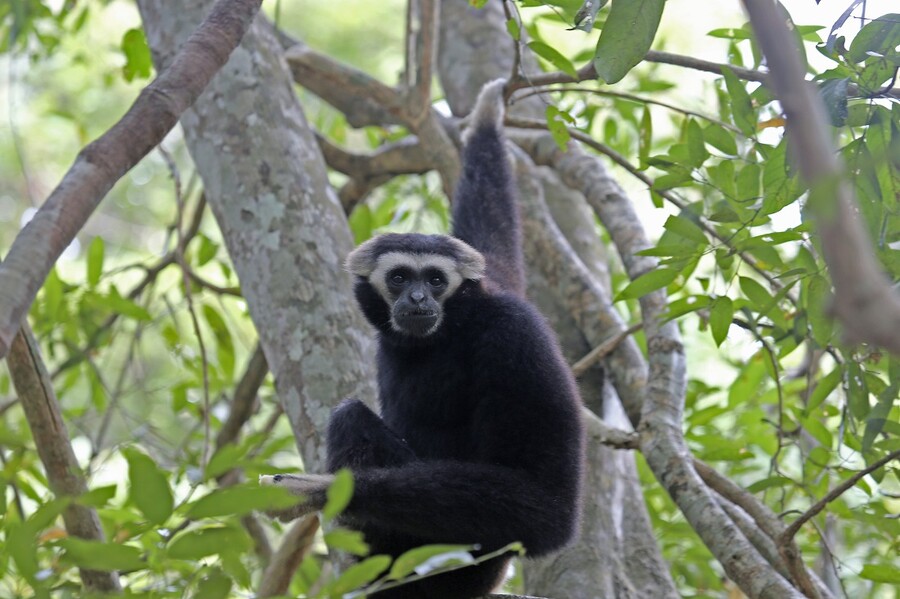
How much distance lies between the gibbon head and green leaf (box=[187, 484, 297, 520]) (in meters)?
2.62

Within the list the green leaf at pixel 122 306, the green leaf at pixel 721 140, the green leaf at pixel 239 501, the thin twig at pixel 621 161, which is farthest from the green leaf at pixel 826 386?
the green leaf at pixel 122 306

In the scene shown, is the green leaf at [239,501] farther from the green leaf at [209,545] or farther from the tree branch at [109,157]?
the tree branch at [109,157]

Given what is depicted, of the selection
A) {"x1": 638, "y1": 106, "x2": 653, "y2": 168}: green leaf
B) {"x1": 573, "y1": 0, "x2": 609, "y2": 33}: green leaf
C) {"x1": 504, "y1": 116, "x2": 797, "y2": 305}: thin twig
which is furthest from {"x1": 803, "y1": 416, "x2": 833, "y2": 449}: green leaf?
{"x1": 573, "y1": 0, "x2": 609, "y2": 33}: green leaf

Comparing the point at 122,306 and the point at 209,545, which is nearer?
the point at 209,545

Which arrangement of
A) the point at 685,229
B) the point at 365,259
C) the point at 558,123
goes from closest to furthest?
the point at 685,229, the point at 558,123, the point at 365,259

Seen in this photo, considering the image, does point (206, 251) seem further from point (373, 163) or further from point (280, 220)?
point (280, 220)

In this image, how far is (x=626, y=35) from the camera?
3473 millimetres

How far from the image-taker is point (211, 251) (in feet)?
22.6

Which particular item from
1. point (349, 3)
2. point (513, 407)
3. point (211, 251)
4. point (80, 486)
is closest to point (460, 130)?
point (211, 251)

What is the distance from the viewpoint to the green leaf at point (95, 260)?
631cm

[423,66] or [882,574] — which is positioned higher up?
[423,66]

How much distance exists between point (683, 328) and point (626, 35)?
4.32 m

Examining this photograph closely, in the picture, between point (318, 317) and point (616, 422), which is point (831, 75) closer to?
point (318, 317)

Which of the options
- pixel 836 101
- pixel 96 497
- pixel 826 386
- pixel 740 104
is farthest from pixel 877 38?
pixel 96 497
